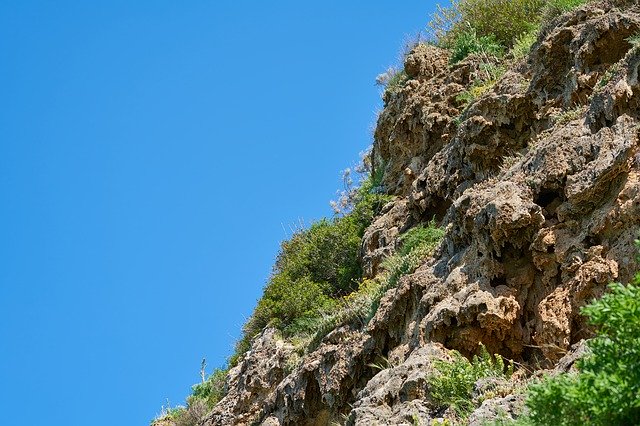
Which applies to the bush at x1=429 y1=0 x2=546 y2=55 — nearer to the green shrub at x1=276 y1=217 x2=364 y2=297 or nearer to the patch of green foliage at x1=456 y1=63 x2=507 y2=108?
the patch of green foliage at x1=456 y1=63 x2=507 y2=108

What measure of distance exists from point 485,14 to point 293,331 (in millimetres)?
8463

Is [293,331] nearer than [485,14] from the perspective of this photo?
Yes

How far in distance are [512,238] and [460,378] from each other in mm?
2181

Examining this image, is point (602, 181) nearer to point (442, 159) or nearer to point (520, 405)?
point (520, 405)

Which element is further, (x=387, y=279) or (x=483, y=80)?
(x=483, y=80)

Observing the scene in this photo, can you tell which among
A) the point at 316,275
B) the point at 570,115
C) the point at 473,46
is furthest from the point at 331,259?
the point at 570,115

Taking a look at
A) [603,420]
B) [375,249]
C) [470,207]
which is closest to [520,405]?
[603,420]

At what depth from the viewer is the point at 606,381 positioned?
6414 mm

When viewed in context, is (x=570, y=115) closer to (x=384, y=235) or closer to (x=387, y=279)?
(x=387, y=279)

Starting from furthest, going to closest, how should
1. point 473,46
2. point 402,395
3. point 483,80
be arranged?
point 473,46 < point 483,80 < point 402,395

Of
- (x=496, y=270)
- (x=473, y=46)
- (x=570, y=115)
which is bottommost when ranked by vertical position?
(x=496, y=270)

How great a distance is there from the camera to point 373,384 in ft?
39.3

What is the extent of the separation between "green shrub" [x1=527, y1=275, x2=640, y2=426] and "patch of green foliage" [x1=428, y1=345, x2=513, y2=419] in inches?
128

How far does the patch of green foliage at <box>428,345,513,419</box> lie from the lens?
1027 cm
